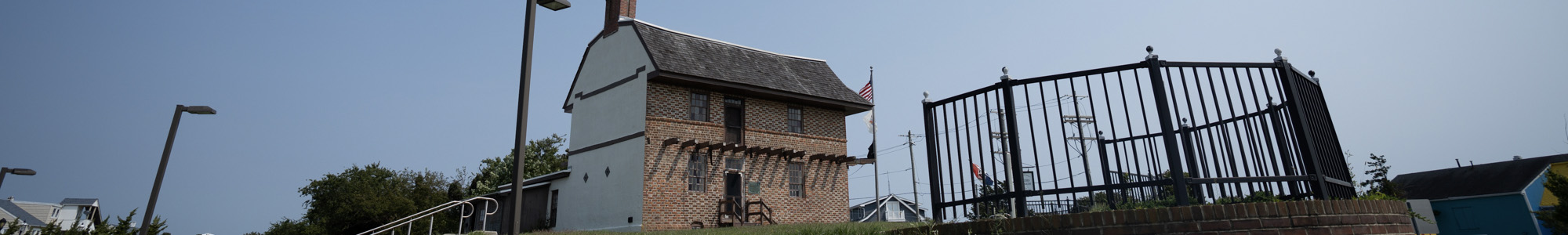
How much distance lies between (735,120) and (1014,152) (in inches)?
612

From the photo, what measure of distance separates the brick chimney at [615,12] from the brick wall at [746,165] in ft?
11.9

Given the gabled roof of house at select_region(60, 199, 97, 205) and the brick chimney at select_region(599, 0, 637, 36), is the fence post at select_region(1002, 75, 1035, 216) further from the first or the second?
the gabled roof of house at select_region(60, 199, 97, 205)

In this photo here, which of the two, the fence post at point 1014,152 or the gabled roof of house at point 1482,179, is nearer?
the fence post at point 1014,152

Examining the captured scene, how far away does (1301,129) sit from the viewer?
6.13m

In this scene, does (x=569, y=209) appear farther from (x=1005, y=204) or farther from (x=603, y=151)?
(x=1005, y=204)

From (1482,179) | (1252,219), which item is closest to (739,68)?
(1252,219)

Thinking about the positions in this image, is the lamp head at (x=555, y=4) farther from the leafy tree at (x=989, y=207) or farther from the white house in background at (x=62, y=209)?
the white house in background at (x=62, y=209)

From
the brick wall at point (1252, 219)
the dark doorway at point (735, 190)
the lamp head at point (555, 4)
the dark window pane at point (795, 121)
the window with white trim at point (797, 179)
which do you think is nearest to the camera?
the brick wall at point (1252, 219)

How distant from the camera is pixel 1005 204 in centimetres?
605

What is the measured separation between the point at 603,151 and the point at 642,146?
241 centimetres

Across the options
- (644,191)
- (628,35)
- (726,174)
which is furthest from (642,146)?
(628,35)

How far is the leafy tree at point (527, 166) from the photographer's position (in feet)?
108

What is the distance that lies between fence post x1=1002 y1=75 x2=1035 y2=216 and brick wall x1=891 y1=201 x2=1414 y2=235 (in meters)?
0.86

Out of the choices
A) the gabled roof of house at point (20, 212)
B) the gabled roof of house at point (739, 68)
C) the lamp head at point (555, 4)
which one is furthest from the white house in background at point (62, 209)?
the lamp head at point (555, 4)
